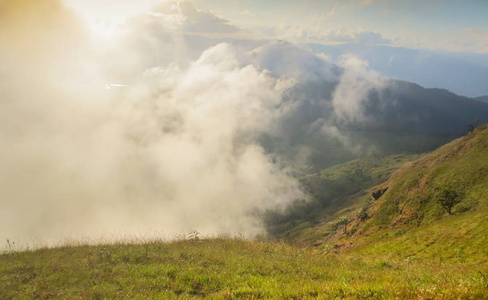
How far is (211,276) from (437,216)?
7339 cm

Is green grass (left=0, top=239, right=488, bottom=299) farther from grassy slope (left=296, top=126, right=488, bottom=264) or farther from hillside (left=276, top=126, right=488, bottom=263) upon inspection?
hillside (left=276, top=126, right=488, bottom=263)

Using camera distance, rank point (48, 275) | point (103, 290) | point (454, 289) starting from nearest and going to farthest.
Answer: point (454, 289)
point (103, 290)
point (48, 275)

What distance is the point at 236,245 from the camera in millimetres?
19828

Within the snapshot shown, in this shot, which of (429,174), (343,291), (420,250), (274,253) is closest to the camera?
(343,291)

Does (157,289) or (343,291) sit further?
(157,289)

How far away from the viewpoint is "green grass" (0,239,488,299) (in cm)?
892

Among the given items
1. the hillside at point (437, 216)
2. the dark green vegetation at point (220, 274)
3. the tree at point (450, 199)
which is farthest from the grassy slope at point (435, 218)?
the dark green vegetation at point (220, 274)

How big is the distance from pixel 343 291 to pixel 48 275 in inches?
549

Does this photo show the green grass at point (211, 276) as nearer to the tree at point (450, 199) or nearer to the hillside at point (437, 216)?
the hillside at point (437, 216)

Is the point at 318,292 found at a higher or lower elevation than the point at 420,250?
higher

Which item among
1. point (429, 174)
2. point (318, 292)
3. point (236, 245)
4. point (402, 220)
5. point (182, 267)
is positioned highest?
point (318, 292)

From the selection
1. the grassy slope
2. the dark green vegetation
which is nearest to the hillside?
the grassy slope

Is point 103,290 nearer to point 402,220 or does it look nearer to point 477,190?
point 477,190

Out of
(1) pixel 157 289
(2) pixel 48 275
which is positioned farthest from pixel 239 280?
(2) pixel 48 275
